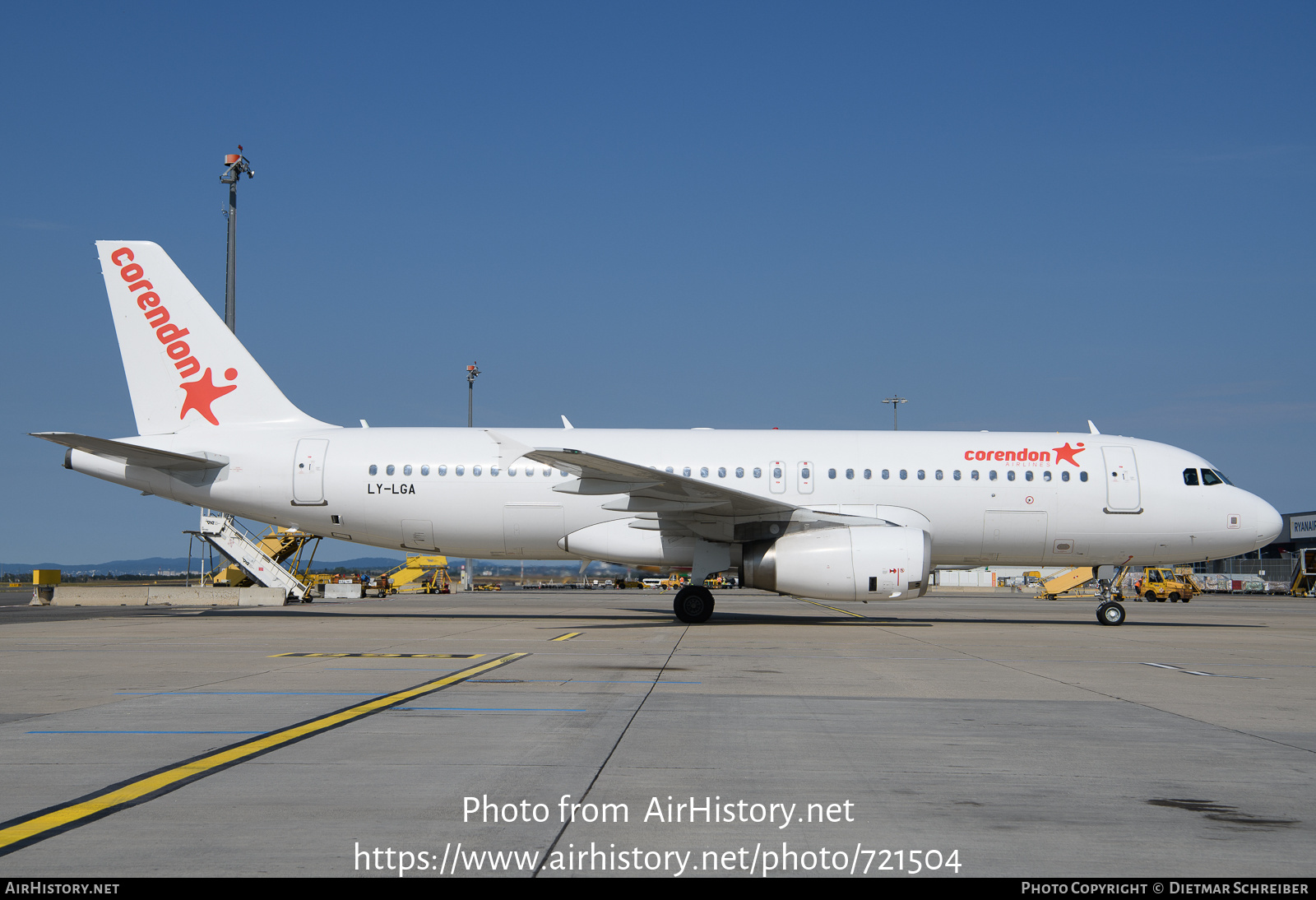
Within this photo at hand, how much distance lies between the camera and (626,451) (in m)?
20.4

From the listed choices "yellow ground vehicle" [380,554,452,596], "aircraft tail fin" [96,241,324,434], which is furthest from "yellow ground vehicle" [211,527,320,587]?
"yellow ground vehicle" [380,554,452,596]

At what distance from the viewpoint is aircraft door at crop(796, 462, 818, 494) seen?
787 inches

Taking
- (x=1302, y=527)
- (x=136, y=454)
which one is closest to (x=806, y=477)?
(x=136, y=454)

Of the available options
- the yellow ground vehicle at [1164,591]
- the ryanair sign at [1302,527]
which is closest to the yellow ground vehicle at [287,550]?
the yellow ground vehicle at [1164,591]

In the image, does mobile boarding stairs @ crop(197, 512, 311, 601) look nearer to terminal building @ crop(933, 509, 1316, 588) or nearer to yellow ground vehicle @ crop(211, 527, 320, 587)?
yellow ground vehicle @ crop(211, 527, 320, 587)

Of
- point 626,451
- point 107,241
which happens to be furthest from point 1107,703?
point 107,241

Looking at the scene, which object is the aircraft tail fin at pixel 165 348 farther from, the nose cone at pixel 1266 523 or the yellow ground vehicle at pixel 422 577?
the yellow ground vehicle at pixel 422 577

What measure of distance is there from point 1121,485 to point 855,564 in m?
6.89

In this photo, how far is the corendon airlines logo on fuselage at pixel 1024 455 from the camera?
20.4 meters

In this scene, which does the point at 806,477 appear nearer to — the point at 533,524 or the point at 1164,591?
the point at 533,524

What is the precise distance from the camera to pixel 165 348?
68.6ft

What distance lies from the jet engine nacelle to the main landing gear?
2.25 meters

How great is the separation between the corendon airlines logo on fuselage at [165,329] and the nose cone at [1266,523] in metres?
22.2

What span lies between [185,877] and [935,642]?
1353 centimetres
